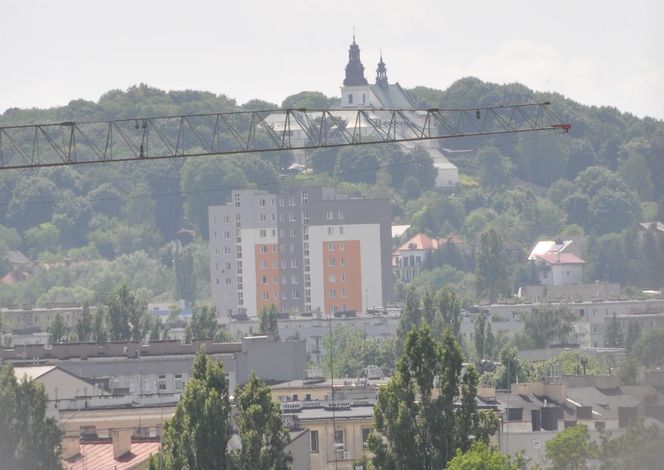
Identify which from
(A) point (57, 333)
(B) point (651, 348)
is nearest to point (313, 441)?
(B) point (651, 348)

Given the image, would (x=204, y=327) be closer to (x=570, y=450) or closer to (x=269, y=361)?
(x=269, y=361)

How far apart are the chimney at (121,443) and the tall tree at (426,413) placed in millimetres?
7006

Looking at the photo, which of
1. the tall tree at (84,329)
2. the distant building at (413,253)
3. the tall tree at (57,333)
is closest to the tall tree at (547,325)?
the tall tree at (57,333)

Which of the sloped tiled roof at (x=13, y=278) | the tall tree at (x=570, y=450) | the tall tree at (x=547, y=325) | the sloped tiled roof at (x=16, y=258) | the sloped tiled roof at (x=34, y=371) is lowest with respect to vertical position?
the tall tree at (x=570, y=450)

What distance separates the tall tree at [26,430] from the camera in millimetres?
58250

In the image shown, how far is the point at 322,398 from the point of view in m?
74.0

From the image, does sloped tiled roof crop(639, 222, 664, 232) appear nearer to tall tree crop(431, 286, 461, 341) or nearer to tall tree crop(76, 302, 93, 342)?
tall tree crop(431, 286, 461, 341)

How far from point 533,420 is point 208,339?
110 ft

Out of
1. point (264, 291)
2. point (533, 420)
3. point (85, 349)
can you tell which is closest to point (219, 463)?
point (533, 420)

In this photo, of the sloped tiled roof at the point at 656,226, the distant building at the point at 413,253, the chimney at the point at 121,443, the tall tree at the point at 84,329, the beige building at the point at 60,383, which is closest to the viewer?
the chimney at the point at 121,443

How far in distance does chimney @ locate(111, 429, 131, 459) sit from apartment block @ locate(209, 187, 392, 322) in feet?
338

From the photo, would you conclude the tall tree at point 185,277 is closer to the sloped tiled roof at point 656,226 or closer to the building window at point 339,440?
the sloped tiled roof at point 656,226

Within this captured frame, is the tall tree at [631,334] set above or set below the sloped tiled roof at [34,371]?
above

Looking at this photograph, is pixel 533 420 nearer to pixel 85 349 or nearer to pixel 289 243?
pixel 85 349
